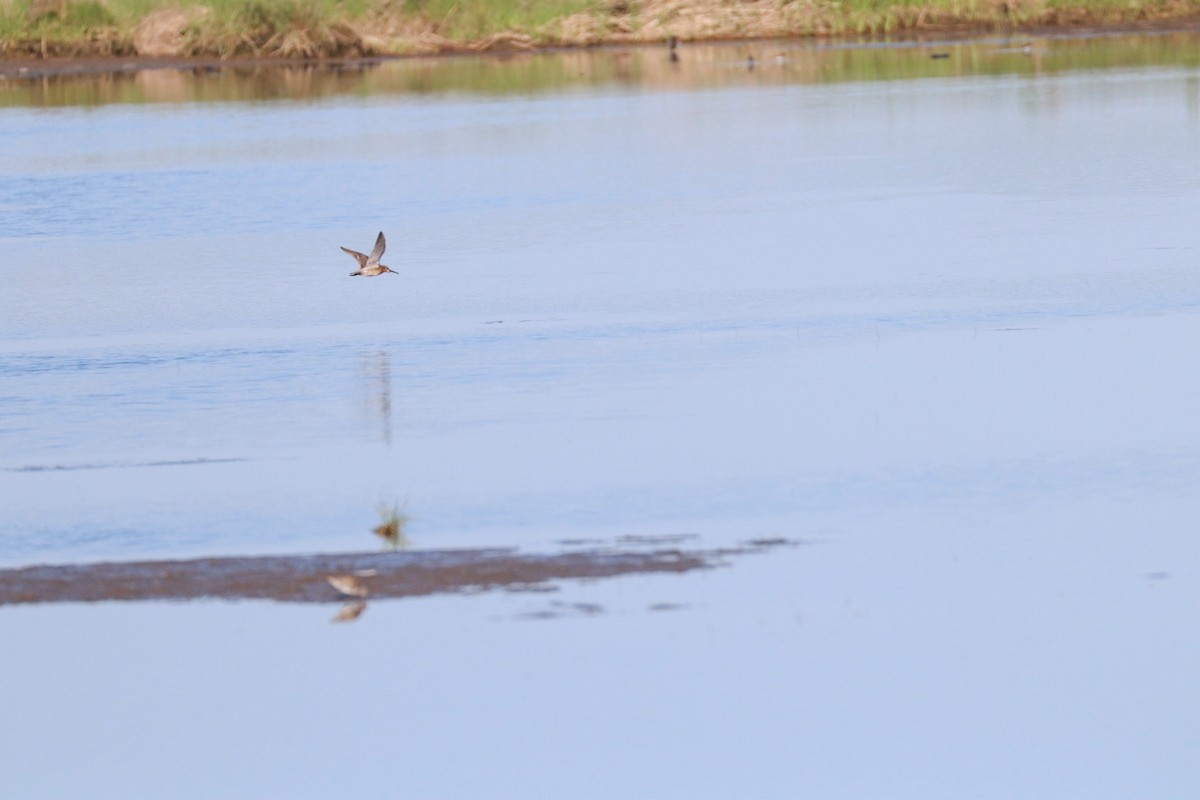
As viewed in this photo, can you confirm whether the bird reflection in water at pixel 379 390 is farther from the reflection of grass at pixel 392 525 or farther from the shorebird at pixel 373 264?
the shorebird at pixel 373 264

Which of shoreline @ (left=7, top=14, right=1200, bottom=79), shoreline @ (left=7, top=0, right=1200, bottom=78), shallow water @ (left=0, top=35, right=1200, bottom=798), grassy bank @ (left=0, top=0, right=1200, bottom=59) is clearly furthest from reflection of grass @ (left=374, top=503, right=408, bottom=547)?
grassy bank @ (left=0, top=0, right=1200, bottom=59)

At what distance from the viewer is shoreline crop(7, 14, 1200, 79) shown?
39219mm

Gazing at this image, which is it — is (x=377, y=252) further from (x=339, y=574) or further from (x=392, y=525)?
(x=339, y=574)

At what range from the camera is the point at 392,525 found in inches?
323

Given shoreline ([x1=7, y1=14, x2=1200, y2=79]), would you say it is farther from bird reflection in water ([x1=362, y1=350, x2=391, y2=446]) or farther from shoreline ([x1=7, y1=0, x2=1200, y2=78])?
bird reflection in water ([x1=362, y1=350, x2=391, y2=446])

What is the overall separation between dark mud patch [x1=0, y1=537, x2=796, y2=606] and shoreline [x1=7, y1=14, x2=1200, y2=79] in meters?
32.0

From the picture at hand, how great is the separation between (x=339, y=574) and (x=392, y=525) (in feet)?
1.99

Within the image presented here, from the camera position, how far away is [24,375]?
1203 centimetres

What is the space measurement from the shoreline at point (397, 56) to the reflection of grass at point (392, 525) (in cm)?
3131

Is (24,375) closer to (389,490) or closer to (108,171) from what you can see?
(389,490)

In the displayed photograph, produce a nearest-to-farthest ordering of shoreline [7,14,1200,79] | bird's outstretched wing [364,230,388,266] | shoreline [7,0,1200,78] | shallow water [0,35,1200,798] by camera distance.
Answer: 1. shallow water [0,35,1200,798]
2. bird's outstretched wing [364,230,388,266]
3. shoreline [7,14,1200,79]
4. shoreline [7,0,1200,78]

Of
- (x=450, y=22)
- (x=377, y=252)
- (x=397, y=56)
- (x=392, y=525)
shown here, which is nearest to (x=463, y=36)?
(x=450, y=22)

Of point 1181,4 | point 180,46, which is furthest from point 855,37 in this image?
point 180,46

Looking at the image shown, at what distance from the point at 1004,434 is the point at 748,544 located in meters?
2.01
